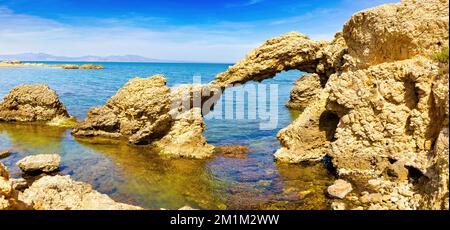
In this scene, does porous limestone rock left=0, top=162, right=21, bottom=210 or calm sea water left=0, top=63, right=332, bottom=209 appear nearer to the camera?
porous limestone rock left=0, top=162, right=21, bottom=210

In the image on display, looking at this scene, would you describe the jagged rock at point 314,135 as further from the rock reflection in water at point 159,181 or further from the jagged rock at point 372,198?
the jagged rock at point 372,198

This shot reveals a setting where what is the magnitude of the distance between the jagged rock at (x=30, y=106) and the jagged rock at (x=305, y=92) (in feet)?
117

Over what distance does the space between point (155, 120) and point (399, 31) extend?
2012cm

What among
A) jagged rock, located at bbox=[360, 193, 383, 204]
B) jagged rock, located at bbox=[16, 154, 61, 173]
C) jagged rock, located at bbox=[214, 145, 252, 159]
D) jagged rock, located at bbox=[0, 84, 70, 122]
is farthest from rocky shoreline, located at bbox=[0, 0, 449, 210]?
jagged rock, located at bbox=[0, 84, 70, 122]

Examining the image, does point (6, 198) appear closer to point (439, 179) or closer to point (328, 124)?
point (439, 179)

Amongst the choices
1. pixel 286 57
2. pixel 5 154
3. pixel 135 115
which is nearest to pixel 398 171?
pixel 286 57

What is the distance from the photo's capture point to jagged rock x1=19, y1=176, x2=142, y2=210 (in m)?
14.3

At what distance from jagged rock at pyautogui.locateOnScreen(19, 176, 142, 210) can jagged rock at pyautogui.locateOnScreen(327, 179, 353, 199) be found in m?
10.4

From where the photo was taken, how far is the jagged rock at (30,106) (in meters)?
40.2

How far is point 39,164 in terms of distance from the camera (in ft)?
76.0

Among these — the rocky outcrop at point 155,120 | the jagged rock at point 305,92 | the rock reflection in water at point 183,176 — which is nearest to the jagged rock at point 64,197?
the rock reflection in water at point 183,176

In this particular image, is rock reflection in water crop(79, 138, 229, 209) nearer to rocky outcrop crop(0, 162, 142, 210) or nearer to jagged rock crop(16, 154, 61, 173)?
rocky outcrop crop(0, 162, 142, 210)

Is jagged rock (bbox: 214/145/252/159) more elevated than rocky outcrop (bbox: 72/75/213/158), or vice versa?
rocky outcrop (bbox: 72/75/213/158)
